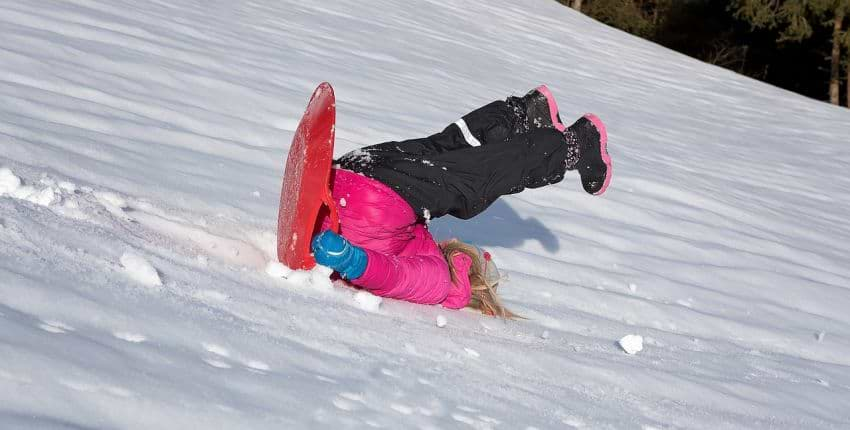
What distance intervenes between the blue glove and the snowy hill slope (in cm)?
10

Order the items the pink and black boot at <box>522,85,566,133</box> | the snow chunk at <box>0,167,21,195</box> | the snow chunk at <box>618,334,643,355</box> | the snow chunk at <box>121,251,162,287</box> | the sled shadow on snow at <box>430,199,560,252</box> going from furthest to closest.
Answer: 1. the sled shadow on snow at <box>430,199,560,252</box>
2. the pink and black boot at <box>522,85,566,133</box>
3. the snow chunk at <box>618,334,643,355</box>
4. the snow chunk at <box>0,167,21,195</box>
5. the snow chunk at <box>121,251,162,287</box>

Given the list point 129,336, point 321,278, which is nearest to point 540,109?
point 321,278

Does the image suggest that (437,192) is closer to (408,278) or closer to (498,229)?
(408,278)

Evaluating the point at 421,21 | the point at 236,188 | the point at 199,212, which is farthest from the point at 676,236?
the point at 421,21

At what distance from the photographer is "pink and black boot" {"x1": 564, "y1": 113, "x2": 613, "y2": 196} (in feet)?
10.8

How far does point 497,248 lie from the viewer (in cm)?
391

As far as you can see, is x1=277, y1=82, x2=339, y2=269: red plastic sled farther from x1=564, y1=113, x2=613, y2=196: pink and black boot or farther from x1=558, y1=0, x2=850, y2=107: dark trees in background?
x1=558, y1=0, x2=850, y2=107: dark trees in background

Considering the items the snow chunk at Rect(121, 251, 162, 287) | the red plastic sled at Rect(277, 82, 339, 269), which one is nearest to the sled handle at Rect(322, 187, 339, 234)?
the red plastic sled at Rect(277, 82, 339, 269)

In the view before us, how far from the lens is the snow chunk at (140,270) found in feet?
7.22

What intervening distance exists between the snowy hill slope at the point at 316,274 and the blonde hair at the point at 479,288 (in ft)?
0.35

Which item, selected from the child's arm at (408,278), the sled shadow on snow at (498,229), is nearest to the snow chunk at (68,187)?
the child's arm at (408,278)

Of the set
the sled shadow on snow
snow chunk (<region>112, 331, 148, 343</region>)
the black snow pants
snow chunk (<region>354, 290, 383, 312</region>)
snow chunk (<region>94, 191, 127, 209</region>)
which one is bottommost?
the sled shadow on snow

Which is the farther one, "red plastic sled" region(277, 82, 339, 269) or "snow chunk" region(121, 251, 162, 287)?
"red plastic sled" region(277, 82, 339, 269)

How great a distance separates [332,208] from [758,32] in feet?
77.7
